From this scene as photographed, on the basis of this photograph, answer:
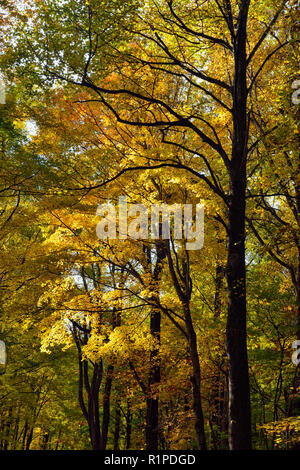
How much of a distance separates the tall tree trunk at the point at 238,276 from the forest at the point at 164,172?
0.06 ft

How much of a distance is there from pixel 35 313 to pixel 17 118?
17.2 feet

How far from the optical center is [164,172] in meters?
6.81

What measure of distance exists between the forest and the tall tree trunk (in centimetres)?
2

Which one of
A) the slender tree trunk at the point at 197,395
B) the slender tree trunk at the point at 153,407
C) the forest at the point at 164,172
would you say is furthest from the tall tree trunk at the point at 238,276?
the slender tree trunk at the point at 153,407

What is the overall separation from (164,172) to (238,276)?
8.41ft

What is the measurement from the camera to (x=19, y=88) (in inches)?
227

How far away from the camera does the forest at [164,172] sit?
5.48 m

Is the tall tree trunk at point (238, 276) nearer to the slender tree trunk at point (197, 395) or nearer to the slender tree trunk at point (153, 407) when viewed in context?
the slender tree trunk at point (197, 395)

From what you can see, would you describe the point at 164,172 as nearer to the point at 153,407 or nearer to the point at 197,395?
the point at 197,395

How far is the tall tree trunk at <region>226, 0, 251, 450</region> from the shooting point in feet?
16.2

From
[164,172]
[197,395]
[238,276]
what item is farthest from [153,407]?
[164,172]

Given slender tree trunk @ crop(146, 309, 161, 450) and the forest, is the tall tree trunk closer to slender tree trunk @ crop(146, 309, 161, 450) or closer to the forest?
the forest
